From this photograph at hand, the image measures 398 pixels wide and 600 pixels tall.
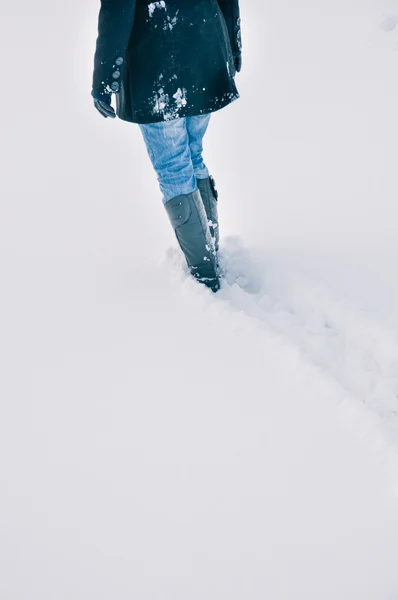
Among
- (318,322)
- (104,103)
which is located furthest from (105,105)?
(318,322)

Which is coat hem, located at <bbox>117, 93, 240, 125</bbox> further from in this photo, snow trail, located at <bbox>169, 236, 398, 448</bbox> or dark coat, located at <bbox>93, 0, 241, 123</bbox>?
snow trail, located at <bbox>169, 236, 398, 448</bbox>

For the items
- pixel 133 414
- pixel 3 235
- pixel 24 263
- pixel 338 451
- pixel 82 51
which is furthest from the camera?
pixel 82 51

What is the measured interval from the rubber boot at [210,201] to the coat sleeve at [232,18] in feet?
1.21

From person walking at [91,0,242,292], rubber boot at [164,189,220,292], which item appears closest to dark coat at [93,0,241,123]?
person walking at [91,0,242,292]

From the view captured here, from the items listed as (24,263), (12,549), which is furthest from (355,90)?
(12,549)

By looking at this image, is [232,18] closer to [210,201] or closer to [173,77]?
[173,77]

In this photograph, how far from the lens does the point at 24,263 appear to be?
65.3 inches

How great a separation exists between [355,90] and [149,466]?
1823 millimetres

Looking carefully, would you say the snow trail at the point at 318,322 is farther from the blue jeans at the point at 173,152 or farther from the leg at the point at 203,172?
the blue jeans at the point at 173,152

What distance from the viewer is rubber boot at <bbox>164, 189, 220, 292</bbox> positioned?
1.43 metres

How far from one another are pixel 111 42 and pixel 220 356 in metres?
0.73

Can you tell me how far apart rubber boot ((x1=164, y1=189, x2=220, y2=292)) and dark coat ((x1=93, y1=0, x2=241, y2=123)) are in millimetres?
230

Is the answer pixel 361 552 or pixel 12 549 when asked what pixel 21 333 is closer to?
pixel 12 549

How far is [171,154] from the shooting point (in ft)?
4.51
